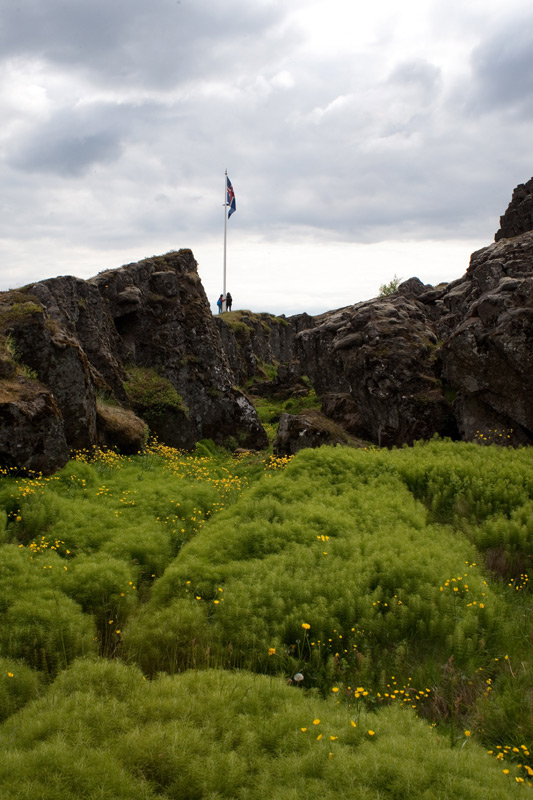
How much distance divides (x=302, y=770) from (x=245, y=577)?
413 cm

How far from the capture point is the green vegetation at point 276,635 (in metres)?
5.38

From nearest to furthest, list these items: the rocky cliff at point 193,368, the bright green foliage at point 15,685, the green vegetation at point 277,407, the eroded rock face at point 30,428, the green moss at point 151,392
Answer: the bright green foliage at point 15,685 → the eroded rock face at point 30,428 → the rocky cliff at point 193,368 → the green moss at point 151,392 → the green vegetation at point 277,407

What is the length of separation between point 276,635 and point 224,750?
2.48 metres

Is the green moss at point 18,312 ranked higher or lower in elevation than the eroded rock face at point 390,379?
higher

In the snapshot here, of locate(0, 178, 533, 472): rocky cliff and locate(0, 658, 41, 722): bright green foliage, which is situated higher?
locate(0, 178, 533, 472): rocky cliff

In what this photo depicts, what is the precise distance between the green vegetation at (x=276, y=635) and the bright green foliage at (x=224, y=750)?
21 millimetres

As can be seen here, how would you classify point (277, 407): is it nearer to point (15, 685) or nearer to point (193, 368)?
point (193, 368)

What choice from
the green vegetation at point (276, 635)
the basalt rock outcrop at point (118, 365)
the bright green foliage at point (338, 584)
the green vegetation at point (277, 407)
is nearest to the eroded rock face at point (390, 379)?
the basalt rock outcrop at point (118, 365)

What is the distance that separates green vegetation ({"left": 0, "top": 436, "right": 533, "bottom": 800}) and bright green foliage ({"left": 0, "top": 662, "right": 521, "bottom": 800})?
0.02m

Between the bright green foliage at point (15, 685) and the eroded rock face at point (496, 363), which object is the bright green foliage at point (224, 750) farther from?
the eroded rock face at point (496, 363)

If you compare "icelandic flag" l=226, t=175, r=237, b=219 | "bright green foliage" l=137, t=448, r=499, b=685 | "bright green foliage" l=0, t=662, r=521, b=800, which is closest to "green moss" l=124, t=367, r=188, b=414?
"bright green foliage" l=137, t=448, r=499, b=685

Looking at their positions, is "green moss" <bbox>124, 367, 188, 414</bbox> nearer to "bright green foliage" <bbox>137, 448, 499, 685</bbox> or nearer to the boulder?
the boulder

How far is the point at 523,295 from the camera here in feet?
60.0

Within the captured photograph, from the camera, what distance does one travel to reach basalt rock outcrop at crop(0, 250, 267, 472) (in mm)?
15648
